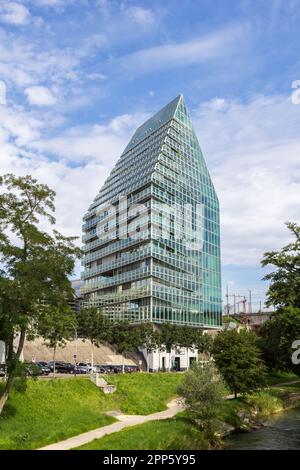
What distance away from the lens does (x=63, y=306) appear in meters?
34.6

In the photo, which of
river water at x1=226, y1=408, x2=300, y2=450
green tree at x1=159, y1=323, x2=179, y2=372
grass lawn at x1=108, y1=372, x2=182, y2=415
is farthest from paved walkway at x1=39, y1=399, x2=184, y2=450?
green tree at x1=159, y1=323, x2=179, y2=372

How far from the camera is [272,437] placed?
39.8 meters

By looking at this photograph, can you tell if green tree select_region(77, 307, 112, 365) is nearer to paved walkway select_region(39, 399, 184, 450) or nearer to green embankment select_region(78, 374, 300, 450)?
paved walkway select_region(39, 399, 184, 450)

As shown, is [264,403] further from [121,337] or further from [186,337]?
[186,337]

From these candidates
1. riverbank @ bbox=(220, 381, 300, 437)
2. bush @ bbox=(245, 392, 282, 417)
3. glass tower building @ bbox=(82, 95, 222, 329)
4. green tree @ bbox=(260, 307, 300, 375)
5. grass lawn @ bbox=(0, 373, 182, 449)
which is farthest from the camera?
glass tower building @ bbox=(82, 95, 222, 329)

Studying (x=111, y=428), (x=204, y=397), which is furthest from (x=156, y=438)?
(x=204, y=397)

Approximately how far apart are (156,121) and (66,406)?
3944 inches

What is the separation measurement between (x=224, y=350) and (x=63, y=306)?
26.0m

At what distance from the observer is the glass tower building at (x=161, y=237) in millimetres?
102062

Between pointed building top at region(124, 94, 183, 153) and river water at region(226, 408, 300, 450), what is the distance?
85.8 m

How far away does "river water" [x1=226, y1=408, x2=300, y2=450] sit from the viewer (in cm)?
3606

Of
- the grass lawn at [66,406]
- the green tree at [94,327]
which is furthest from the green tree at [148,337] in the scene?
the grass lawn at [66,406]

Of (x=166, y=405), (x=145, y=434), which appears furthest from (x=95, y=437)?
(x=166, y=405)

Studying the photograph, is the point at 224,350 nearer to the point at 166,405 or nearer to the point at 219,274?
the point at 166,405
